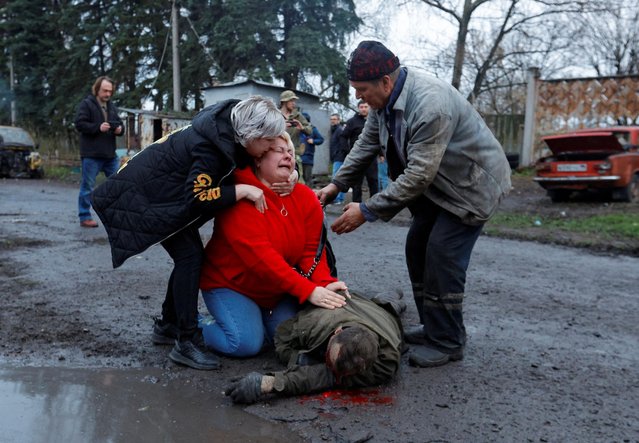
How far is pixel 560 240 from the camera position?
8.35 metres

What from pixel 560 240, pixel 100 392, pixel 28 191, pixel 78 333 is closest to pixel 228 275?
pixel 100 392

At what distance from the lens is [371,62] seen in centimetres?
348

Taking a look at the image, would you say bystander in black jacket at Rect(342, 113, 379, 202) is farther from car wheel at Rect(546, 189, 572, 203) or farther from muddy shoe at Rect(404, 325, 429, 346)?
muddy shoe at Rect(404, 325, 429, 346)

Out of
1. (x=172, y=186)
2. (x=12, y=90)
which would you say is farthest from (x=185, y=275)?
(x=12, y=90)

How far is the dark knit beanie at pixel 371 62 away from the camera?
137 inches

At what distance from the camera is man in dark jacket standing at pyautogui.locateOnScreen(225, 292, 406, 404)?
312 centimetres

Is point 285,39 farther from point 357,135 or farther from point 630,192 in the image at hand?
point 630,192

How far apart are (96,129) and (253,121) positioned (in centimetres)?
557

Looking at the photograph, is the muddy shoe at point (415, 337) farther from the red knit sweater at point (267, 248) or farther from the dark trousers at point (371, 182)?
the dark trousers at point (371, 182)

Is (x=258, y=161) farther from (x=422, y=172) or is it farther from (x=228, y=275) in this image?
(x=422, y=172)

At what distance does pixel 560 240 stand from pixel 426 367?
17.8 feet

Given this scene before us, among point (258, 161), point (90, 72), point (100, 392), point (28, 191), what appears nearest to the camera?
point (100, 392)

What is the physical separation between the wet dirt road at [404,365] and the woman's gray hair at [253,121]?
1.36 meters

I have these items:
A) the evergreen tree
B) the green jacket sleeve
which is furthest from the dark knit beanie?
the evergreen tree
